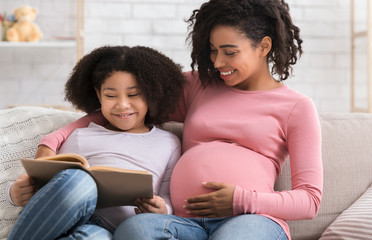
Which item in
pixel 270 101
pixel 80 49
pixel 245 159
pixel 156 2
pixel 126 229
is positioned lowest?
pixel 126 229

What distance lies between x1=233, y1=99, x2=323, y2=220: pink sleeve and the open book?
10.7 inches

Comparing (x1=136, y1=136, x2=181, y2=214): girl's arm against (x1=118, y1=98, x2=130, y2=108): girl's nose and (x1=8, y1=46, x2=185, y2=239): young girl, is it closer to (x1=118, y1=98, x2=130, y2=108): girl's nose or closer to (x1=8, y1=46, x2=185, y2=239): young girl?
(x1=8, y1=46, x2=185, y2=239): young girl

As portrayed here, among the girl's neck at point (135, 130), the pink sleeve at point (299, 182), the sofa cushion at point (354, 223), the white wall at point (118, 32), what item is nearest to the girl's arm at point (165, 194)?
the girl's neck at point (135, 130)

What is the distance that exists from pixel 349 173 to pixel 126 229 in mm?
819

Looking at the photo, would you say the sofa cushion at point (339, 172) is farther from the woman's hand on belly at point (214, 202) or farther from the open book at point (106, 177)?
the open book at point (106, 177)

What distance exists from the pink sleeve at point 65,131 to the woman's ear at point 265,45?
58cm

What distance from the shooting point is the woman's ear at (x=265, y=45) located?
149 centimetres

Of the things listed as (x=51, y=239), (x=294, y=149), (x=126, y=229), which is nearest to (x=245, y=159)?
(x=294, y=149)

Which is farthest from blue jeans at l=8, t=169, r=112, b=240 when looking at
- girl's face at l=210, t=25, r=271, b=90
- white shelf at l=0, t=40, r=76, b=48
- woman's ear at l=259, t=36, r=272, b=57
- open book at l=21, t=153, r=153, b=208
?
white shelf at l=0, t=40, r=76, b=48

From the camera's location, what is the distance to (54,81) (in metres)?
3.34

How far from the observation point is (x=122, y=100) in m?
1.45

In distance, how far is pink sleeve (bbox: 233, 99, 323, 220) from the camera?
1.27 metres

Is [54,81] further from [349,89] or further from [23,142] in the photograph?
[349,89]

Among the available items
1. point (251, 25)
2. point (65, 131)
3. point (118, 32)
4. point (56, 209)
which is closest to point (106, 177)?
point (56, 209)
